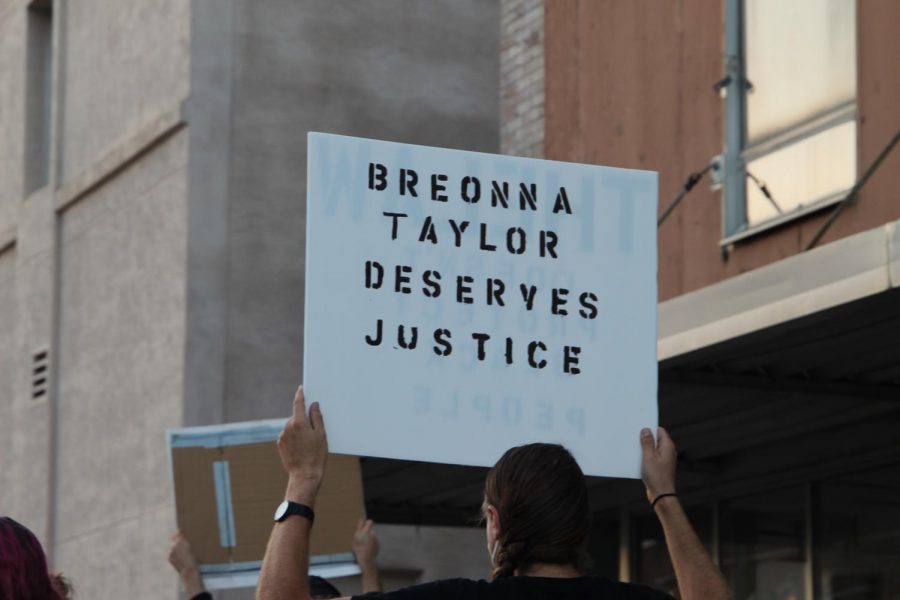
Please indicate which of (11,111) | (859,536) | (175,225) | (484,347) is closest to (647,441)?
(484,347)

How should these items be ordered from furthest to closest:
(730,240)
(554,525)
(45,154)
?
1. (45,154)
2. (730,240)
3. (554,525)

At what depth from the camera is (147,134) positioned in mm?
17609

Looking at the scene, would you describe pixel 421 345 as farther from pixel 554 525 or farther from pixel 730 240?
pixel 730 240

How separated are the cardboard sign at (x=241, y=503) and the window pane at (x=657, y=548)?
274 inches

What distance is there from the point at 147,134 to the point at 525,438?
13085 millimetres

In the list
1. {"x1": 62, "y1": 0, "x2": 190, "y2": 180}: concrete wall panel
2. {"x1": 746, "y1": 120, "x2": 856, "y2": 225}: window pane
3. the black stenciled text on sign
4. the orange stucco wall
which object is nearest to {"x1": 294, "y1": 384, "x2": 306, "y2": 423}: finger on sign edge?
the black stenciled text on sign

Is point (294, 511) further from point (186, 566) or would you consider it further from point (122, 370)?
point (122, 370)

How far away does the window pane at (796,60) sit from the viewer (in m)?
10.5

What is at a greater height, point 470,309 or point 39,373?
point 39,373

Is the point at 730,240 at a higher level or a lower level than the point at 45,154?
lower

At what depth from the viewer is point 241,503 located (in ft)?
24.8

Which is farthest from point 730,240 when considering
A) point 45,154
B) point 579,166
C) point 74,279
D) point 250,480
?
point 45,154

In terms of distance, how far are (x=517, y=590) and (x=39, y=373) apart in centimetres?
1588

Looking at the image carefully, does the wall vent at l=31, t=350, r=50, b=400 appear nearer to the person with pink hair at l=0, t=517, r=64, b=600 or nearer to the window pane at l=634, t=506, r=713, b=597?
the window pane at l=634, t=506, r=713, b=597
